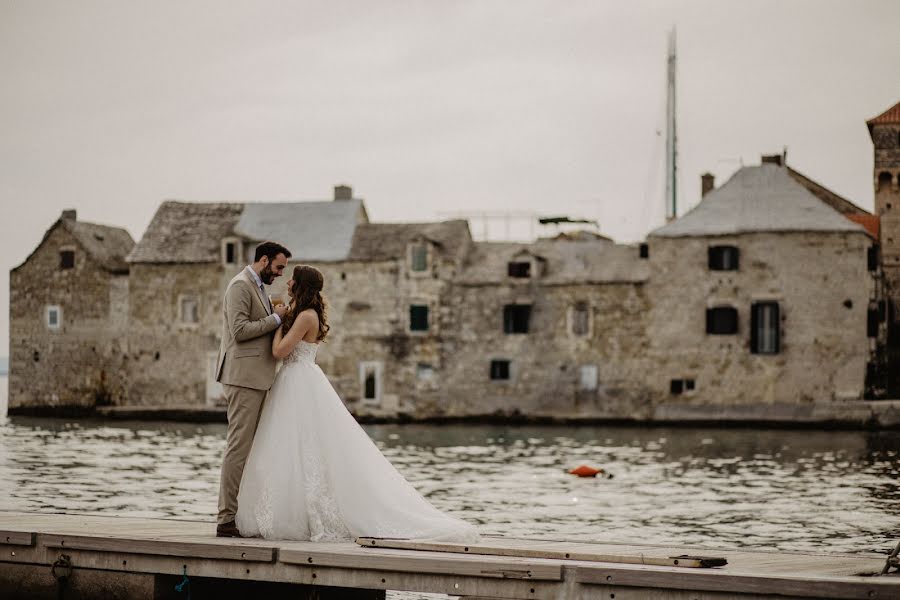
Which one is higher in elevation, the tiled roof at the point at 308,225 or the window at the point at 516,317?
the tiled roof at the point at 308,225

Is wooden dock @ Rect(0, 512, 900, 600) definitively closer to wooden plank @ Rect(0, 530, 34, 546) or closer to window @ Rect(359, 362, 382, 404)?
wooden plank @ Rect(0, 530, 34, 546)

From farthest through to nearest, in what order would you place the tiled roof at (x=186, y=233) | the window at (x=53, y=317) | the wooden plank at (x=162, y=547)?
the window at (x=53, y=317), the tiled roof at (x=186, y=233), the wooden plank at (x=162, y=547)

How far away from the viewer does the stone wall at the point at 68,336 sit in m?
55.9

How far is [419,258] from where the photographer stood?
52406 millimetres

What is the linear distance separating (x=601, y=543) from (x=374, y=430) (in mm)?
37548

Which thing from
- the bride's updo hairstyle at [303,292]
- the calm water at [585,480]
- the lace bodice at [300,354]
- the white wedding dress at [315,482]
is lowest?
the calm water at [585,480]

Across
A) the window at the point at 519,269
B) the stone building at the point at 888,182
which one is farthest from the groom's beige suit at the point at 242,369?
the stone building at the point at 888,182

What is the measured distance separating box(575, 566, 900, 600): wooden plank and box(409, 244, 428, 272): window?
146 ft

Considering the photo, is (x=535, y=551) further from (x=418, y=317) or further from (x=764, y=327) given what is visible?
(x=418, y=317)

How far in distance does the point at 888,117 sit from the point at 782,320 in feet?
56.6

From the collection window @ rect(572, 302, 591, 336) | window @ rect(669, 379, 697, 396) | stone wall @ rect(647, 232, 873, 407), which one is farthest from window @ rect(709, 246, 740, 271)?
window @ rect(572, 302, 591, 336)

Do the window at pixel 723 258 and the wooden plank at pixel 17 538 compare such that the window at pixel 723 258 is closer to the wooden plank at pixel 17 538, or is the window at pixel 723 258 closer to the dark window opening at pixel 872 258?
the dark window opening at pixel 872 258

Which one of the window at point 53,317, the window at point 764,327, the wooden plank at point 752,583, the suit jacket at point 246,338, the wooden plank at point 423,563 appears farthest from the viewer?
the window at point 53,317

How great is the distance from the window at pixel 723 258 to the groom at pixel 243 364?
41793 mm
